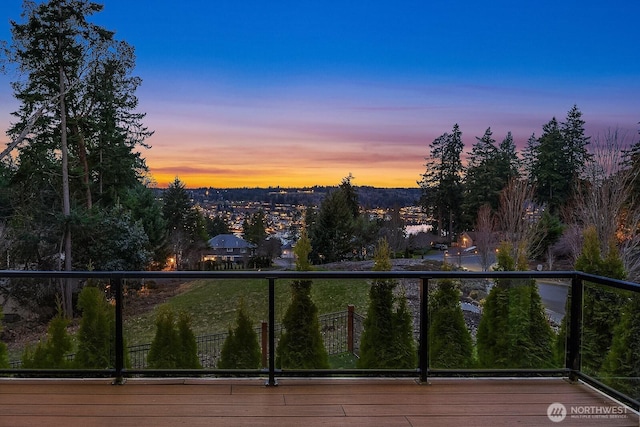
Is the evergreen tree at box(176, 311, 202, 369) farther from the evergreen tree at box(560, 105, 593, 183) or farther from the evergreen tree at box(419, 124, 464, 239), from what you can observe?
the evergreen tree at box(419, 124, 464, 239)

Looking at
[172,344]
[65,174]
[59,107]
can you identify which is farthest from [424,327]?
[59,107]

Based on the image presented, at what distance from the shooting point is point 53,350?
11.4 ft

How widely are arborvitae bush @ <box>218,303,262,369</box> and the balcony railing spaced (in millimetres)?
60

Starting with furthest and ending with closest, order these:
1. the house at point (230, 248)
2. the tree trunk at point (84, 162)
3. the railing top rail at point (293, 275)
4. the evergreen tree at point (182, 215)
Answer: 1. the house at point (230, 248)
2. the evergreen tree at point (182, 215)
3. the tree trunk at point (84, 162)
4. the railing top rail at point (293, 275)

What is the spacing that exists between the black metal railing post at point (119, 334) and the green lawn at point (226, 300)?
0.04 meters

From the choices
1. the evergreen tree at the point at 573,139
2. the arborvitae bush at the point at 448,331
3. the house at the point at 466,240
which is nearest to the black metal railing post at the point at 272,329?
the arborvitae bush at the point at 448,331

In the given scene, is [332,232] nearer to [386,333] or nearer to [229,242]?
[229,242]

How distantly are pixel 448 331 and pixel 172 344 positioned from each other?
7.00 feet

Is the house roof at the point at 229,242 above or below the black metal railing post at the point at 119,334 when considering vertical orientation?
below

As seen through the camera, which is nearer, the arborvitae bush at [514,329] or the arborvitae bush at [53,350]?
the arborvitae bush at [53,350]

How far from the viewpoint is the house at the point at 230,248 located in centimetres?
4141

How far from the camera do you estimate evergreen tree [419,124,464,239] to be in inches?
1578

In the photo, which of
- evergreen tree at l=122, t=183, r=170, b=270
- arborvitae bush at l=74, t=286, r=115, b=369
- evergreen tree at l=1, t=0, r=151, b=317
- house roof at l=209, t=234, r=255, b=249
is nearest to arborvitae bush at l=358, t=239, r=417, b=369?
arborvitae bush at l=74, t=286, r=115, b=369

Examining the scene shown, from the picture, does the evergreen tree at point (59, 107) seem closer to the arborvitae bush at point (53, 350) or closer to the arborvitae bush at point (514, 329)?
the arborvitae bush at point (53, 350)
